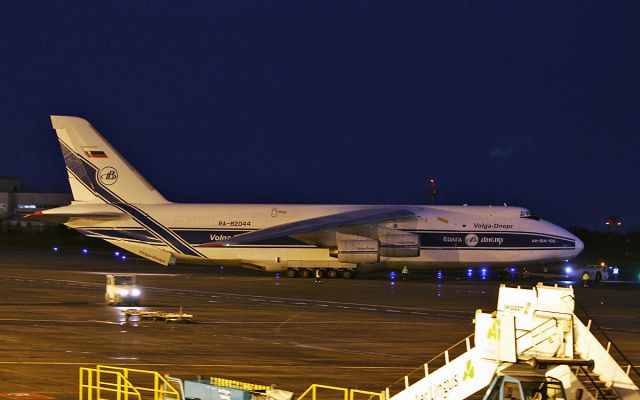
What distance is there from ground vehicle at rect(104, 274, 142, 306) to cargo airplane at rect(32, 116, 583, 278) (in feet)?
55.8

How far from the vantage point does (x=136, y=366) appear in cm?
2434

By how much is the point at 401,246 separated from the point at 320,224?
4885 millimetres

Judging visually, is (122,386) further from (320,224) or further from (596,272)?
(596,272)

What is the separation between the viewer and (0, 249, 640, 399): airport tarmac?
24078 mm

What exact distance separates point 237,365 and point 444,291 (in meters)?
30.2

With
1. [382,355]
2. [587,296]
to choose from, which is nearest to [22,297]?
[382,355]

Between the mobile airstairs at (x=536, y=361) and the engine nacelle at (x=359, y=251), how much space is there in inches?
1791

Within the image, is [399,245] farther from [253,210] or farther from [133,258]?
[133,258]

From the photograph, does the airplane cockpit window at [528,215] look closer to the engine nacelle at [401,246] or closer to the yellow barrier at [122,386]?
the engine nacelle at [401,246]

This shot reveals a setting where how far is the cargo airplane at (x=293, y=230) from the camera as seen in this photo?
6006 cm

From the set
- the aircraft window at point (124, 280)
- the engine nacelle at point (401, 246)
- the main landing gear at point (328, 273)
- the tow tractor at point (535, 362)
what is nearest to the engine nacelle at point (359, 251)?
the engine nacelle at point (401, 246)

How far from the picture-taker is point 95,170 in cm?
6216

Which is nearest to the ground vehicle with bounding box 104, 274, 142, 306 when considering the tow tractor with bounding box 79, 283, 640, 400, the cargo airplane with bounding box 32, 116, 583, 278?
the cargo airplane with bounding box 32, 116, 583, 278

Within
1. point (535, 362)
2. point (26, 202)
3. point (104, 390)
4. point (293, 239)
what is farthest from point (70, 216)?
point (26, 202)
